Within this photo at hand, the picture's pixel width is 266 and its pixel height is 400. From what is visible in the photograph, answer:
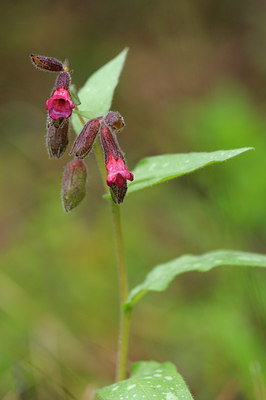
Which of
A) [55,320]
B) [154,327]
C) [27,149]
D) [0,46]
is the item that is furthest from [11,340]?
[0,46]

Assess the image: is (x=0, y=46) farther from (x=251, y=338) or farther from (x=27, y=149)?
(x=251, y=338)

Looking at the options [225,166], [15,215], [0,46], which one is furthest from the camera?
[0,46]

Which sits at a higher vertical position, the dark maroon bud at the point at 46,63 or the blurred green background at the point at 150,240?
the dark maroon bud at the point at 46,63

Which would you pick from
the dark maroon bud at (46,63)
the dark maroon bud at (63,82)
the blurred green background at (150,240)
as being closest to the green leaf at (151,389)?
the blurred green background at (150,240)

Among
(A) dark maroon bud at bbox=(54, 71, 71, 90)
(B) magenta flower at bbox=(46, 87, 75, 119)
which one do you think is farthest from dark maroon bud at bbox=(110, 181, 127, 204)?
(A) dark maroon bud at bbox=(54, 71, 71, 90)

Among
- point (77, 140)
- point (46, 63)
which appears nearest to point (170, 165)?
point (77, 140)

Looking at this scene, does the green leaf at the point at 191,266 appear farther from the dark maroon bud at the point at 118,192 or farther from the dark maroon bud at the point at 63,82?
the dark maroon bud at the point at 63,82
